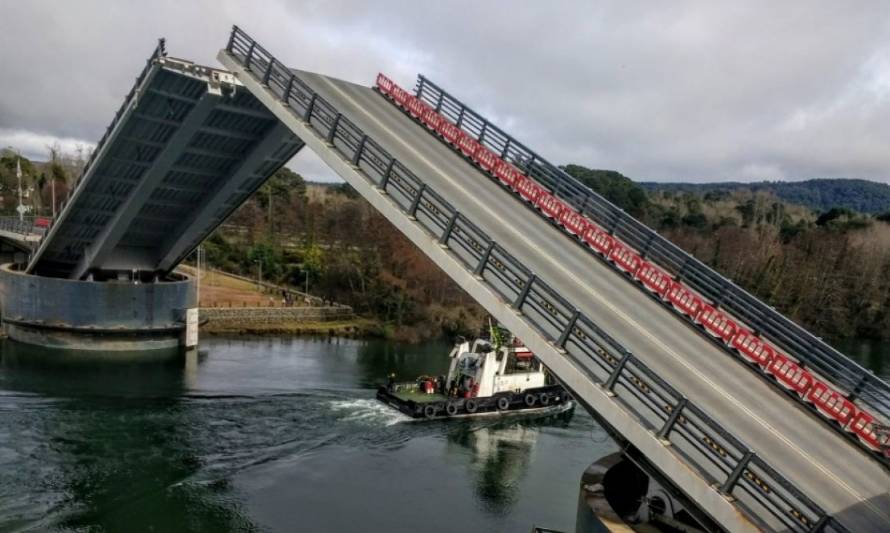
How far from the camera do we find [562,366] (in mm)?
10258

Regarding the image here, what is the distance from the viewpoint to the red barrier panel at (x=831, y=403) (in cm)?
1088

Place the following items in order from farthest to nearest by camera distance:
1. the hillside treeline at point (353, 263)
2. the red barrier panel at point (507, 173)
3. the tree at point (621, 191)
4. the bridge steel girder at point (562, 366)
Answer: the tree at point (621, 191) < the hillside treeline at point (353, 263) < the red barrier panel at point (507, 173) < the bridge steel girder at point (562, 366)

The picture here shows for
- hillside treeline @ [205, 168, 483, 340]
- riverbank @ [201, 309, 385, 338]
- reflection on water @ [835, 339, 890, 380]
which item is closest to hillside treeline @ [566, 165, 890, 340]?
reflection on water @ [835, 339, 890, 380]

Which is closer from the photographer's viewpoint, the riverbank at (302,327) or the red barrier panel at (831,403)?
the red barrier panel at (831,403)

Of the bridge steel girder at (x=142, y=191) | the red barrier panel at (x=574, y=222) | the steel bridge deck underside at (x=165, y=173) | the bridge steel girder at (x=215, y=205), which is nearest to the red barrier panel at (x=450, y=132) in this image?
the red barrier panel at (x=574, y=222)

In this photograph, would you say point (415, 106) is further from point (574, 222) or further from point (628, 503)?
point (628, 503)

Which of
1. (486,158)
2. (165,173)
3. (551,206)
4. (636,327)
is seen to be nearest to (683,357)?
(636,327)

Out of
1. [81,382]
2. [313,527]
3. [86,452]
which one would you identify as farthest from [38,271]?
[313,527]

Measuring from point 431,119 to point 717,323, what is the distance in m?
11.7

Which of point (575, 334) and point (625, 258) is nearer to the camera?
point (575, 334)

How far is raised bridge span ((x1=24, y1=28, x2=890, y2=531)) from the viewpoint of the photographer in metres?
8.83

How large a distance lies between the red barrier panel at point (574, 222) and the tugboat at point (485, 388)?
9.42m

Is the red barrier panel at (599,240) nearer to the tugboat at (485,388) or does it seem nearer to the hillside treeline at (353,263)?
the tugboat at (485,388)

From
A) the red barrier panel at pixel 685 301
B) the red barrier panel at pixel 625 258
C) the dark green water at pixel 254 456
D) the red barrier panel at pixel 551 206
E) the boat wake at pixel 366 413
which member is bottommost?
the dark green water at pixel 254 456
